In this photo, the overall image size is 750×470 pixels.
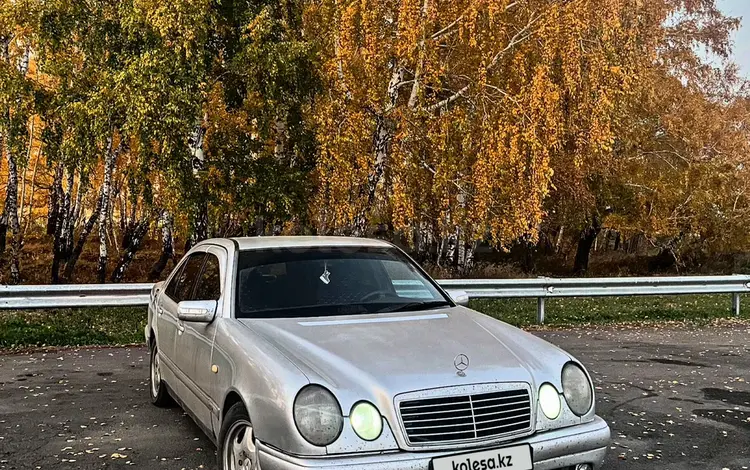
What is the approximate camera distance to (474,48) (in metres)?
15.7

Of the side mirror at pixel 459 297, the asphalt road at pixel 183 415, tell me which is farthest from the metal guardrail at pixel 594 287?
the side mirror at pixel 459 297

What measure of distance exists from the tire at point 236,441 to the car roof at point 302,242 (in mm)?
1472

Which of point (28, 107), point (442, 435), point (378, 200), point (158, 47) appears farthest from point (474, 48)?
point (442, 435)

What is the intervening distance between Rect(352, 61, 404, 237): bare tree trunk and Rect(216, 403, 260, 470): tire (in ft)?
36.3

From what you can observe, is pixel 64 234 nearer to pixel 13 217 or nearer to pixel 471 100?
pixel 13 217

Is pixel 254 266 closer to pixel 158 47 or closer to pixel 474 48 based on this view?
pixel 158 47

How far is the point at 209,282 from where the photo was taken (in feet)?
17.3

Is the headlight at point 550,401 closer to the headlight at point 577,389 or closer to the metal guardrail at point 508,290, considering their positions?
the headlight at point 577,389

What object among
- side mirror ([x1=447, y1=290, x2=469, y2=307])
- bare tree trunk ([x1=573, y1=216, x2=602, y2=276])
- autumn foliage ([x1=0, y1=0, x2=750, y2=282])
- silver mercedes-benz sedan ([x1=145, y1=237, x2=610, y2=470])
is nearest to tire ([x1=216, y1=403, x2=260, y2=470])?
silver mercedes-benz sedan ([x1=145, y1=237, x2=610, y2=470])

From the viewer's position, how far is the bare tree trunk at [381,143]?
48.9ft

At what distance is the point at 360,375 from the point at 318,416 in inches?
12.0

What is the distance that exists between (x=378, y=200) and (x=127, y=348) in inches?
328

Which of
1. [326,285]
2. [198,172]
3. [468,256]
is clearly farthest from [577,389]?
[468,256]

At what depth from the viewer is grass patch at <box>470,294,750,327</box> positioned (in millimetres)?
13211
